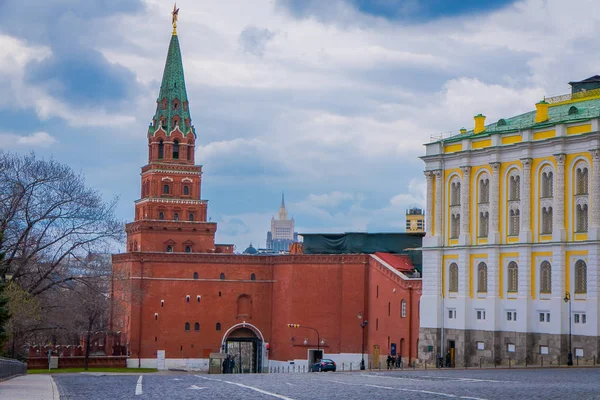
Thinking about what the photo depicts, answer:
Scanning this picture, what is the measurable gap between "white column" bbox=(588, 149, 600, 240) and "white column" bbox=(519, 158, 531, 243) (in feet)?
13.8

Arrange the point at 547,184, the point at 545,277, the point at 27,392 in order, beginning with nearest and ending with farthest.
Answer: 1. the point at 27,392
2. the point at 545,277
3. the point at 547,184

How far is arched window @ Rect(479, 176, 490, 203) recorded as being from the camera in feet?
210

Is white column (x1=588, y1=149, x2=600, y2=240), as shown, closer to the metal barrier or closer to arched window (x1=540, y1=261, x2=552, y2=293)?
arched window (x1=540, y1=261, x2=552, y2=293)

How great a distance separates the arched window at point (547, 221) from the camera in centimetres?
5962

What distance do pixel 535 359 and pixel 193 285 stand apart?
142ft

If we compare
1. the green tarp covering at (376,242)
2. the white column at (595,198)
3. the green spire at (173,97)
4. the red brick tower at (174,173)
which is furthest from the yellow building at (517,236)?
the green spire at (173,97)

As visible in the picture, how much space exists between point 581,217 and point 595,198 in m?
1.63

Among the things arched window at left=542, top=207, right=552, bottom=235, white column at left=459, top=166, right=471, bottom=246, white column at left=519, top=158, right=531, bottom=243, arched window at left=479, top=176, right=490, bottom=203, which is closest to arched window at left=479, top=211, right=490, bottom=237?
arched window at left=479, top=176, right=490, bottom=203

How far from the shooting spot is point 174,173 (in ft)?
377

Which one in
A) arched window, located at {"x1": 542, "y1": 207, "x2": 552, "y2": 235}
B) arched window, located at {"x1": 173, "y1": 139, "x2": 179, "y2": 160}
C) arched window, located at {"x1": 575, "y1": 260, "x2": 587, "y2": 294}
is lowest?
arched window, located at {"x1": 575, "y1": 260, "x2": 587, "y2": 294}

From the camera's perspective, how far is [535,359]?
195 feet

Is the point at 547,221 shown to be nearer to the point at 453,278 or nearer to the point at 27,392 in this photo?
the point at 453,278

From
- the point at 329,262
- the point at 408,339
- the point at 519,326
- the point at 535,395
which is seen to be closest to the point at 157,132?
the point at 329,262

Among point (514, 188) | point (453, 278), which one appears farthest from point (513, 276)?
point (453, 278)
